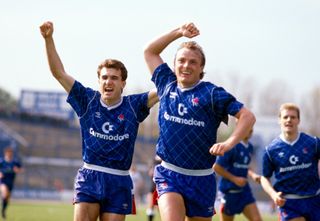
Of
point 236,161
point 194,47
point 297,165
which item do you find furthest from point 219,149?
point 236,161

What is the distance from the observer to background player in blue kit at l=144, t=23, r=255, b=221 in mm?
7492

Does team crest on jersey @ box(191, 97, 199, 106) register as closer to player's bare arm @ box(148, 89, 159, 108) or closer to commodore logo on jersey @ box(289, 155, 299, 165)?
player's bare arm @ box(148, 89, 159, 108)

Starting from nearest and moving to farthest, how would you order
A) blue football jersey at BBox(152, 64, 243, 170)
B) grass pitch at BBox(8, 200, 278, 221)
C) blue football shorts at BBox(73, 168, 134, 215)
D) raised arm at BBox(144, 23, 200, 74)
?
blue football jersey at BBox(152, 64, 243, 170)
raised arm at BBox(144, 23, 200, 74)
blue football shorts at BBox(73, 168, 134, 215)
grass pitch at BBox(8, 200, 278, 221)

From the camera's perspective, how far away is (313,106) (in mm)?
86312

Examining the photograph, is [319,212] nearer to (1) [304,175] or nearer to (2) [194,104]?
(1) [304,175]

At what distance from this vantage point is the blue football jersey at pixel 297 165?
9.73m

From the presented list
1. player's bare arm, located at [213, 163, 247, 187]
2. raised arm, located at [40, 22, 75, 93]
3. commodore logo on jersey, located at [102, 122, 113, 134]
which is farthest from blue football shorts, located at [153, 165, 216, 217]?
player's bare arm, located at [213, 163, 247, 187]

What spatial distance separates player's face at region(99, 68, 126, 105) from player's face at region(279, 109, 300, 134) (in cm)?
253

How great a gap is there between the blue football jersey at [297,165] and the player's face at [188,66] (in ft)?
8.87

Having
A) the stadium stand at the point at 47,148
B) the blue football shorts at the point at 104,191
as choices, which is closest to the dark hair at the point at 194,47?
the blue football shorts at the point at 104,191

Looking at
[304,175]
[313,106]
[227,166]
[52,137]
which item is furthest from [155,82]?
[313,106]

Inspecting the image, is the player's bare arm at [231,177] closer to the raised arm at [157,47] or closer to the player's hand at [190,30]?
the raised arm at [157,47]

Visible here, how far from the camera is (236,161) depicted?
13.3m

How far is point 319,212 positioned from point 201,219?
262 cm
